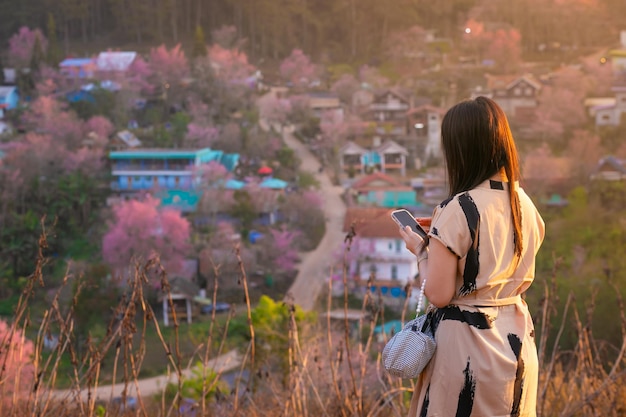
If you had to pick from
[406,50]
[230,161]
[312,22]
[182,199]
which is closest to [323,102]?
[312,22]

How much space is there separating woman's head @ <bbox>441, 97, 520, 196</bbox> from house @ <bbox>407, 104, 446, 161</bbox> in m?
5.73

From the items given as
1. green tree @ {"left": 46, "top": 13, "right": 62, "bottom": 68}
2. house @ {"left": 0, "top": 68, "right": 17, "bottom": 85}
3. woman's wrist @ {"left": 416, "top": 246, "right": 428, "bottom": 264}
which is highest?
green tree @ {"left": 46, "top": 13, "right": 62, "bottom": 68}

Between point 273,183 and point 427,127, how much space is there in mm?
1319

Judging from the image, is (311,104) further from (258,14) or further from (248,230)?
(248,230)

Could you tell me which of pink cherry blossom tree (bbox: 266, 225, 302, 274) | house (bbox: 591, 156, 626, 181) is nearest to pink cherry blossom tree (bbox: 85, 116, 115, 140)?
pink cherry blossom tree (bbox: 266, 225, 302, 274)

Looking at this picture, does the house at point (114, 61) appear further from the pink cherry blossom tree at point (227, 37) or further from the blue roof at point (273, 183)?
the blue roof at point (273, 183)

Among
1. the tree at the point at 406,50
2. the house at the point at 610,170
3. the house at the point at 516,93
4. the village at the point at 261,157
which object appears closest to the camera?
the village at the point at 261,157

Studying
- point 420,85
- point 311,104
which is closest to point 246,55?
point 311,104

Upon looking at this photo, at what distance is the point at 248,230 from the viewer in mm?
6520

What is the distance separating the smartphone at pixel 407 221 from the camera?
2.95 feet

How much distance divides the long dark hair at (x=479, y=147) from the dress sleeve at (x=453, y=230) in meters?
0.04

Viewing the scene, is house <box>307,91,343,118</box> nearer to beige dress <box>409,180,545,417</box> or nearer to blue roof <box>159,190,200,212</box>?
blue roof <box>159,190,200,212</box>

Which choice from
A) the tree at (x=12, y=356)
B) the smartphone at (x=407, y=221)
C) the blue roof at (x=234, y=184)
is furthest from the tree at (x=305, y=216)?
the smartphone at (x=407, y=221)

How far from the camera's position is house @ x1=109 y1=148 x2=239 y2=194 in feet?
22.4
